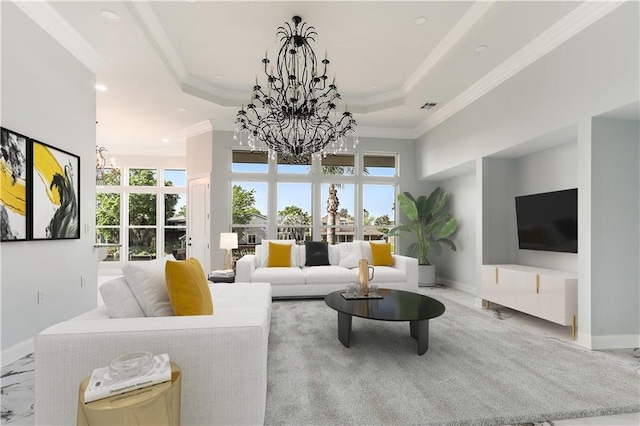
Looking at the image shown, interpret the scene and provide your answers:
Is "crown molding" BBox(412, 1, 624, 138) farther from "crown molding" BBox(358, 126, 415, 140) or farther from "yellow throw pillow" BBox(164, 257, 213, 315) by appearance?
"yellow throw pillow" BBox(164, 257, 213, 315)

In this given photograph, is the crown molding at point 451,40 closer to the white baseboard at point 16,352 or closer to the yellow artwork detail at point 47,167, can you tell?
the yellow artwork detail at point 47,167

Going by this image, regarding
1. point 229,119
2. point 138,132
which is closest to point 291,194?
point 229,119

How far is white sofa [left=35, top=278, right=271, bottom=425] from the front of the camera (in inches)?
58.1

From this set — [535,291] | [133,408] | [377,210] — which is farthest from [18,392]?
[377,210]

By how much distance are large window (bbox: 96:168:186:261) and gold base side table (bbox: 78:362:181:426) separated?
7115mm

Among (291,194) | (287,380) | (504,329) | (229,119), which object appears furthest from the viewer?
(291,194)

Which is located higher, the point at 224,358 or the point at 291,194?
the point at 291,194

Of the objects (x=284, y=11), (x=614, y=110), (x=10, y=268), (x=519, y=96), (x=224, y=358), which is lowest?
(x=224, y=358)

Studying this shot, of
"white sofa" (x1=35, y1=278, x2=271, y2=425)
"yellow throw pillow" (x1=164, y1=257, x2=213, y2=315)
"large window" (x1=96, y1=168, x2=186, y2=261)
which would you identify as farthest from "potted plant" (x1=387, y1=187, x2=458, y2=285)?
"large window" (x1=96, y1=168, x2=186, y2=261)

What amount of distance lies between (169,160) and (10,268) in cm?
604

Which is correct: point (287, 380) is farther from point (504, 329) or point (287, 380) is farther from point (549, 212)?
point (549, 212)

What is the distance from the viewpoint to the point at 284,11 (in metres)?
3.24

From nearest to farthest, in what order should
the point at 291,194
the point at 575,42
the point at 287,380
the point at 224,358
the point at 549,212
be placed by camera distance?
the point at 224,358 < the point at 287,380 < the point at 575,42 < the point at 549,212 < the point at 291,194

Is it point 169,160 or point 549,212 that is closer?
point 549,212
